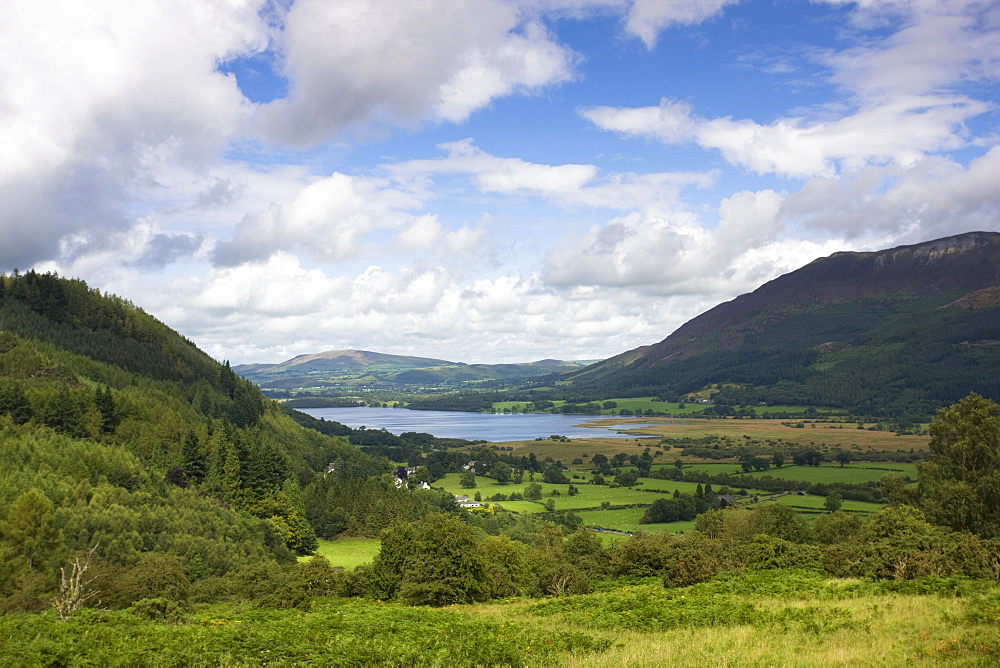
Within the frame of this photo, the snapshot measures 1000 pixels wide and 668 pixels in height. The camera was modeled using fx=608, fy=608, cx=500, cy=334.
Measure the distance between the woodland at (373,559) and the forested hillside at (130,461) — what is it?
1.13 feet

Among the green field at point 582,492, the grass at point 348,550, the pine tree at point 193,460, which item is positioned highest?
the pine tree at point 193,460

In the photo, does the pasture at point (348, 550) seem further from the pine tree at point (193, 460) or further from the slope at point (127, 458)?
the pine tree at point (193, 460)

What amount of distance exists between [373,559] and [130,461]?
43.0 meters

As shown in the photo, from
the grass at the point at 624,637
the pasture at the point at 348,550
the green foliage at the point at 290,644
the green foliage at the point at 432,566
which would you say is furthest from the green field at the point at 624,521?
the green foliage at the point at 290,644

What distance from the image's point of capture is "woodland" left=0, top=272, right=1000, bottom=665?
62.1ft

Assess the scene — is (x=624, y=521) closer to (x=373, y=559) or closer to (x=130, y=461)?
(x=373, y=559)

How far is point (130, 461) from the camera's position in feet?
262

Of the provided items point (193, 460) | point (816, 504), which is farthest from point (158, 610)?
point (816, 504)

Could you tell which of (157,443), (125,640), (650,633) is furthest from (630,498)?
(125,640)

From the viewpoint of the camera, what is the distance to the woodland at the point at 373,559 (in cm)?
1892

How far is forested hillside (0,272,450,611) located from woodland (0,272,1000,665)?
1.13 ft

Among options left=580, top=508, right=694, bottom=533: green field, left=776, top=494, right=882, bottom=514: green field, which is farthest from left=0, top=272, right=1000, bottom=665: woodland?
left=776, top=494, right=882, bottom=514: green field

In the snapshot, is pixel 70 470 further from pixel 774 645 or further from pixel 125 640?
pixel 774 645

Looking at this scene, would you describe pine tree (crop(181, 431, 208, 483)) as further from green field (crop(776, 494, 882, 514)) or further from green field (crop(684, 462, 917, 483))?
green field (crop(684, 462, 917, 483))
